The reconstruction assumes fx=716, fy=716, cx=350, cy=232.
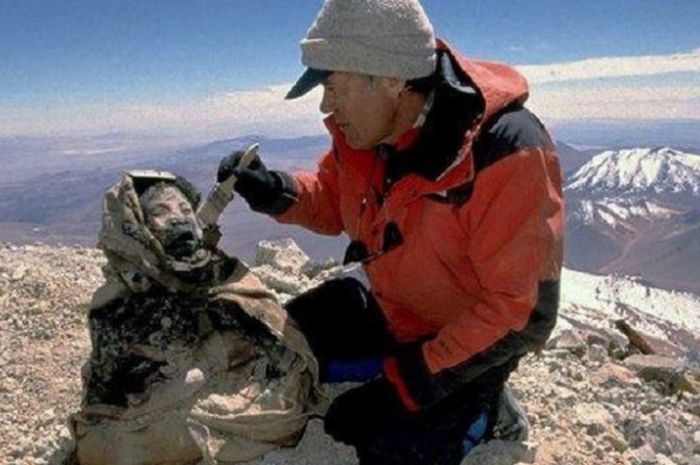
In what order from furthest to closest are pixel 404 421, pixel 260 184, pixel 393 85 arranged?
1. pixel 260 184
2. pixel 404 421
3. pixel 393 85

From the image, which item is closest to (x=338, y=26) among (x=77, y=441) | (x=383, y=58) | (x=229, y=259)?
(x=383, y=58)

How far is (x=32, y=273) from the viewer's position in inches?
302

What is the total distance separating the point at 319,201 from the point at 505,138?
172cm

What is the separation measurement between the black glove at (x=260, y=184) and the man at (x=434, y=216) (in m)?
0.52

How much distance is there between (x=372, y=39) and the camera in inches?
130

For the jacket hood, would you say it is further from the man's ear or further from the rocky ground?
the rocky ground

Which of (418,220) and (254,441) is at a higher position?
(418,220)

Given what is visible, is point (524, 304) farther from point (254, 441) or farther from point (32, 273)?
point (32, 273)

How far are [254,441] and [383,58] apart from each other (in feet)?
7.08

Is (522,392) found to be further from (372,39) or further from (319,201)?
(372,39)

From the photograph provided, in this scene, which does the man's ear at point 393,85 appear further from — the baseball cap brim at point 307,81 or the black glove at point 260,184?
the black glove at point 260,184

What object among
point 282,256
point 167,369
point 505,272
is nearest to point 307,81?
point 505,272

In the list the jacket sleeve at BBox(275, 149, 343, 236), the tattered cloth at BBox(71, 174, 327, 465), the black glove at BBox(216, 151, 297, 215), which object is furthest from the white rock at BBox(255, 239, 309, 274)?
the tattered cloth at BBox(71, 174, 327, 465)

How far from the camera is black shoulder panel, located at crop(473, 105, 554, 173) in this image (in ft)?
10.6
